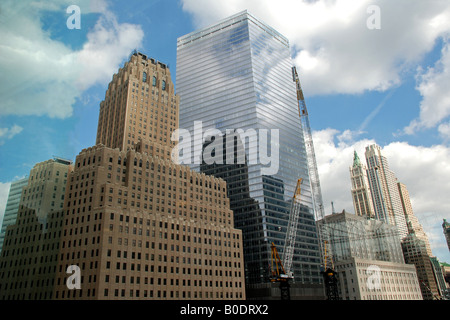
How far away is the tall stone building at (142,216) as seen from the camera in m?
108

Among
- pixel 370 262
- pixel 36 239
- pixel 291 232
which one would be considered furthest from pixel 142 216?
pixel 370 262

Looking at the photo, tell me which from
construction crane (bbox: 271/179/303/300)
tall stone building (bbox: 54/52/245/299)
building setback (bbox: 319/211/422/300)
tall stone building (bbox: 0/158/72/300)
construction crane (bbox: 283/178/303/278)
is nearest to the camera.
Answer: tall stone building (bbox: 54/52/245/299)

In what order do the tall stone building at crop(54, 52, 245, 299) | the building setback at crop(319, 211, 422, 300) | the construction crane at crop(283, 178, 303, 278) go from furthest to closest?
1. the building setback at crop(319, 211, 422, 300)
2. the construction crane at crop(283, 178, 303, 278)
3. the tall stone building at crop(54, 52, 245, 299)

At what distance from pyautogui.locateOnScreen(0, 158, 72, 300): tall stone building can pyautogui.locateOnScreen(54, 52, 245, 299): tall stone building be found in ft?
14.6

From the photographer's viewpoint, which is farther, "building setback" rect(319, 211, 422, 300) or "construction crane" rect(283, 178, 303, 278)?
"building setback" rect(319, 211, 422, 300)

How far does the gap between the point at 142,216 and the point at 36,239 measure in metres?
36.2

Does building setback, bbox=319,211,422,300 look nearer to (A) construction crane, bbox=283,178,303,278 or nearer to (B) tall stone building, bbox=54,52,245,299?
(A) construction crane, bbox=283,178,303,278

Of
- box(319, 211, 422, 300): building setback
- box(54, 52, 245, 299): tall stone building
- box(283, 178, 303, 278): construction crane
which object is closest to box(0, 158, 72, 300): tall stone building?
box(54, 52, 245, 299): tall stone building

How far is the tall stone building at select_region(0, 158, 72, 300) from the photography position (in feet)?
375

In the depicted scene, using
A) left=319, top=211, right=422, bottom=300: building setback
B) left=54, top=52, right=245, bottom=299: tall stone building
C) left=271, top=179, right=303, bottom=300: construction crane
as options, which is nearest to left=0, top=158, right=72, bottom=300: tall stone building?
left=54, top=52, right=245, bottom=299: tall stone building

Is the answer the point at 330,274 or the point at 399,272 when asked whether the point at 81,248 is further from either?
the point at 399,272

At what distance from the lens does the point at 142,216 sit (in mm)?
120000

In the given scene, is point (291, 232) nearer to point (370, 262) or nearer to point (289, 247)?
point (289, 247)
